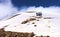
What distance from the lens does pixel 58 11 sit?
977 inches

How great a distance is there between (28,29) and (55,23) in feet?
8.13

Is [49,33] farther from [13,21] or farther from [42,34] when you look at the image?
[13,21]

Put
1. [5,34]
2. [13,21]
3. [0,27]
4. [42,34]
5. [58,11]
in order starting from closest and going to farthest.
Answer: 1. [42,34]
2. [5,34]
3. [0,27]
4. [13,21]
5. [58,11]

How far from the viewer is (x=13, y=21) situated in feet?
67.1

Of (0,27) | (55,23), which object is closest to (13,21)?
(0,27)

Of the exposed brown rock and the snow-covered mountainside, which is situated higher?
the snow-covered mountainside

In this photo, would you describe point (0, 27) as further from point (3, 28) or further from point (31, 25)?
point (31, 25)

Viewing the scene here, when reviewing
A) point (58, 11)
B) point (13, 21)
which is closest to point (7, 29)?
point (13, 21)

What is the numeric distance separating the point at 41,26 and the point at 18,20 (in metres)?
3.21

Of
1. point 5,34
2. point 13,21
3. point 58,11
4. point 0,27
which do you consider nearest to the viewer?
point 5,34

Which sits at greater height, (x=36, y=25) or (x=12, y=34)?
(x=36, y=25)

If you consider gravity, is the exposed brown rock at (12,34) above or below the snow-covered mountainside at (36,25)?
below

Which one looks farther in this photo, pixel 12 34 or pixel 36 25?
pixel 36 25

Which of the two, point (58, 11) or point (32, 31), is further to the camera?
point (58, 11)
